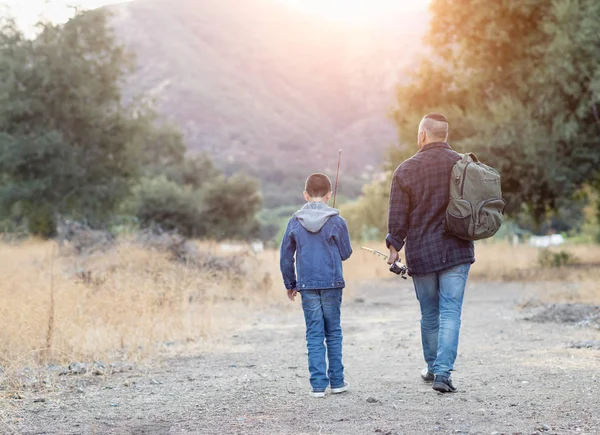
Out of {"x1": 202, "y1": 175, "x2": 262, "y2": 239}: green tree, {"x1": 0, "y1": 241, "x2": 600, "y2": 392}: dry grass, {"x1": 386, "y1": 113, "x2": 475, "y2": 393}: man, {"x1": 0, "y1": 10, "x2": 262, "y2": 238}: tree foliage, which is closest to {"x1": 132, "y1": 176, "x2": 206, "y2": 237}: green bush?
{"x1": 202, "y1": 175, "x2": 262, "y2": 239}: green tree

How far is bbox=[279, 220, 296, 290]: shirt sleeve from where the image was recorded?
6.18 m

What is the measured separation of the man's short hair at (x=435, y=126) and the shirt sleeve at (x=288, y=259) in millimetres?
1266

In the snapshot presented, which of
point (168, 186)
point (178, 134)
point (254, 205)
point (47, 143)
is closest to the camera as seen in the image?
point (47, 143)

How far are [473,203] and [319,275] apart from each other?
4.03 feet

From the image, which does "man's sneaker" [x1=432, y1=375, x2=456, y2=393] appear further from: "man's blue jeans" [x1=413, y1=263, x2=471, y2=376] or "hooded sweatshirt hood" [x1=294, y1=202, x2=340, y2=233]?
"hooded sweatshirt hood" [x1=294, y1=202, x2=340, y2=233]

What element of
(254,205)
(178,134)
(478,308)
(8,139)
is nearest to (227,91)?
(178,134)

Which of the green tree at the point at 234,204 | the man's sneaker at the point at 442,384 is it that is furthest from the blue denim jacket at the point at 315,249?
the green tree at the point at 234,204

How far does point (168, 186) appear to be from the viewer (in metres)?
44.3

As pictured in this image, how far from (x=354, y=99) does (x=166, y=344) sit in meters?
181

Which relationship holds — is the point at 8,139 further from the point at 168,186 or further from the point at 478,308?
the point at 478,308

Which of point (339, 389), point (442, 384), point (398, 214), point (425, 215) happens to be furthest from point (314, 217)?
point (442, 384)

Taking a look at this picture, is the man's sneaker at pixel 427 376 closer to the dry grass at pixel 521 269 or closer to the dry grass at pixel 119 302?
the dry grass at pixel 119 302

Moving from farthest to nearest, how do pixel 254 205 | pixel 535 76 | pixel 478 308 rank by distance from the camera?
pixel 254 205, pixel 535 76, pixel 478 308

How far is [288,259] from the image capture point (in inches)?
245
